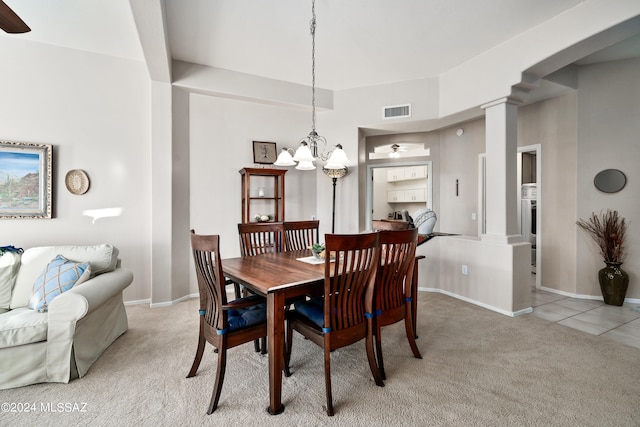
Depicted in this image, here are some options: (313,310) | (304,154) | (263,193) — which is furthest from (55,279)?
(263,193)

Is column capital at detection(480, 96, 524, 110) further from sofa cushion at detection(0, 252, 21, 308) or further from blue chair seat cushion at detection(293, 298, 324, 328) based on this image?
sofa cushion at detection(0, 252, 21, 308)

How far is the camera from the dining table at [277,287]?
1.71 meters

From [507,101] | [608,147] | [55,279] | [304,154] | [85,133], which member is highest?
[507,101]

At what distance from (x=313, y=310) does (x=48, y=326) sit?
5.84 feet

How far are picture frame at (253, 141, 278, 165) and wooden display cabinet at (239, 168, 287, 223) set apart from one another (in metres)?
0.22

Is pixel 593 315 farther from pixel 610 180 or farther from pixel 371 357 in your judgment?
pixel 371 357

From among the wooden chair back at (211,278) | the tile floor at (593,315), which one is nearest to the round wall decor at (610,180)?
the tile floor at (593,315)

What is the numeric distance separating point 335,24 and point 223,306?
2824 millimetres

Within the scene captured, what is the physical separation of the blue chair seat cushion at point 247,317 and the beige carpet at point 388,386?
463mm

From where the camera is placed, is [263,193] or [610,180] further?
[263,193]

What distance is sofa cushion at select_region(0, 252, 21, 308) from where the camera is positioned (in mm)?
2314

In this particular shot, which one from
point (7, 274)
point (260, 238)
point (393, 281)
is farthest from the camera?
point (260, 238)

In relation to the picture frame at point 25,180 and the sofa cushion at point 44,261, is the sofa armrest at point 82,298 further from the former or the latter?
the picture frame at point 25,180

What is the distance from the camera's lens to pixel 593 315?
3.26 meters
